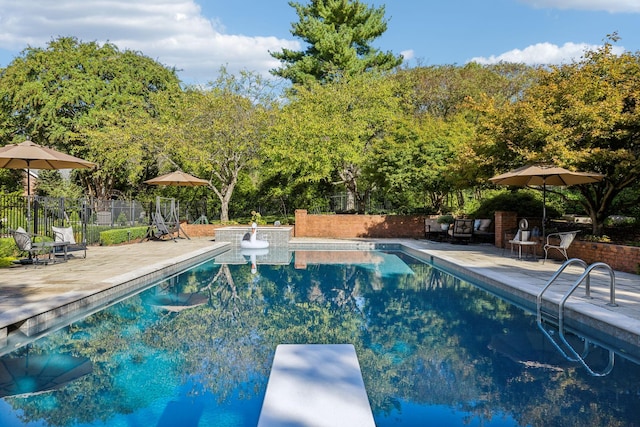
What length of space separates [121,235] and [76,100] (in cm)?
1024

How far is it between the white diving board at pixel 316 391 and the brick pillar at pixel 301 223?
50.4 ft

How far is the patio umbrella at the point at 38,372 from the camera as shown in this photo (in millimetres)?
4125

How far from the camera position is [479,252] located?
13211 millimetres

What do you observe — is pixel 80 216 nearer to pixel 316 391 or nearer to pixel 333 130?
pixel 333 130

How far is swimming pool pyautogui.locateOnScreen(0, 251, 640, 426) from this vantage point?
3.69 m

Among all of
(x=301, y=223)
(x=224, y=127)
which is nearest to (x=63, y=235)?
(x=224, y=127)

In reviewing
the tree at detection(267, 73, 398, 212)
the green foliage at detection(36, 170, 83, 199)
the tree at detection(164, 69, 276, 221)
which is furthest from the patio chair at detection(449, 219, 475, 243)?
the green foliage at detection(36, 170, 83, 199)

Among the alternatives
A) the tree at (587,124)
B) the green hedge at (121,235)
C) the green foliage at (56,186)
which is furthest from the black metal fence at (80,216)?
the tree at (587,124)

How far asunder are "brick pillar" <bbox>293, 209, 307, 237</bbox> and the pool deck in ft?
20.7

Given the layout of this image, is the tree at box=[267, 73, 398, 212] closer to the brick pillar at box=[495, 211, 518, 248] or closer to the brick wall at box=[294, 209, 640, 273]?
the brick wall at box=[294, 209, 640, 273]

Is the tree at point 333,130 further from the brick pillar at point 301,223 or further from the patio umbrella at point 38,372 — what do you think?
the patio umbrella at point 38,372

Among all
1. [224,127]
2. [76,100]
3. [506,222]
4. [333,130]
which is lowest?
[506,222]

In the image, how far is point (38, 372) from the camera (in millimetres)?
4512

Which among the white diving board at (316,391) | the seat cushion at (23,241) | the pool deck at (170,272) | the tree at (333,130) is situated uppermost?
the tree at (333,130)
